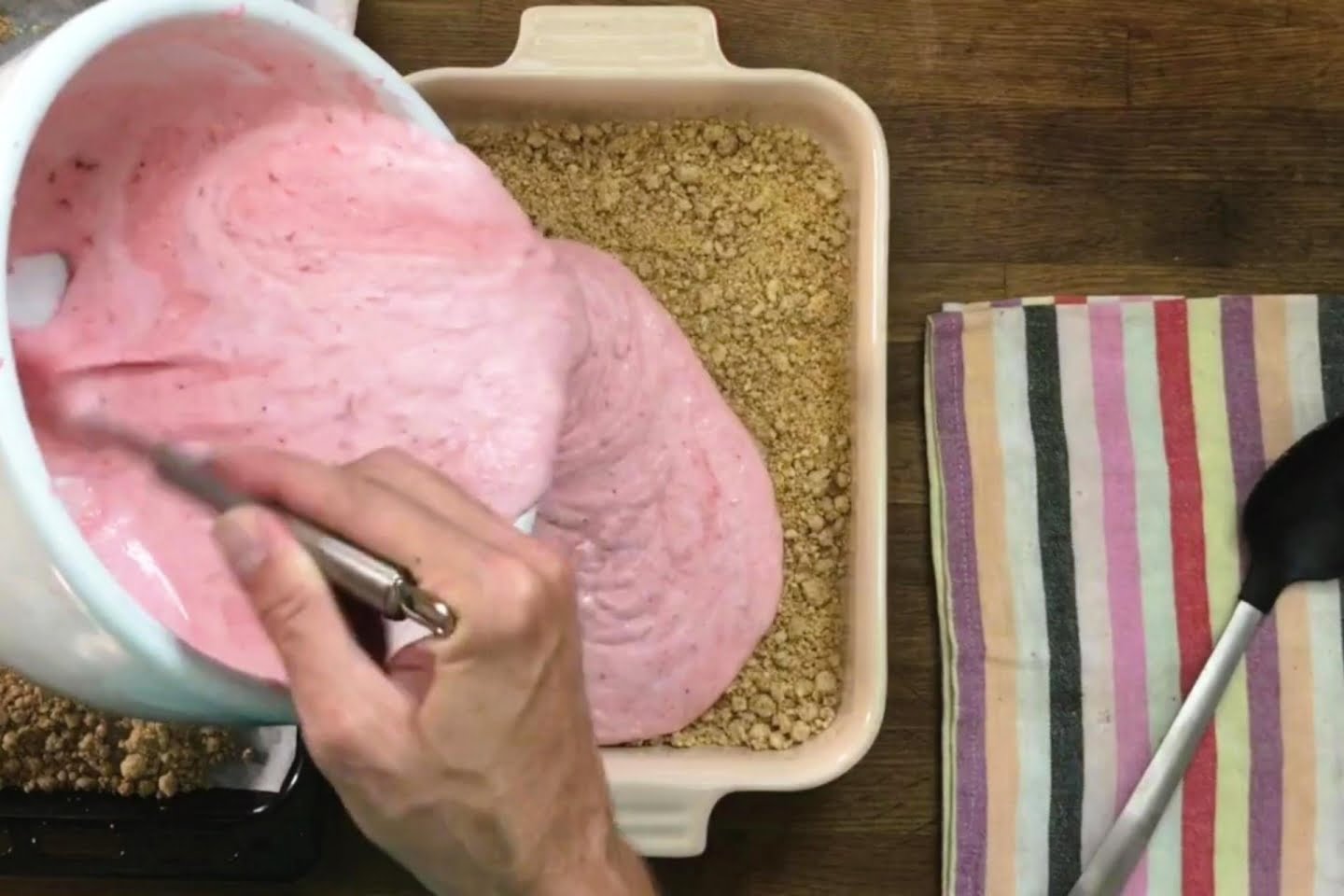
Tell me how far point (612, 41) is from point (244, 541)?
45 cm

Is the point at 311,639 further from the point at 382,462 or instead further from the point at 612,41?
the point at 612,41

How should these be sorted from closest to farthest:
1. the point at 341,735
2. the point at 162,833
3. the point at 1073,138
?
the point at 341,735 → the point at 162,833 → the point at 1073,138

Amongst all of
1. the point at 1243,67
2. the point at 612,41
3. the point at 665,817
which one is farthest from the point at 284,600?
the point at 1243,67

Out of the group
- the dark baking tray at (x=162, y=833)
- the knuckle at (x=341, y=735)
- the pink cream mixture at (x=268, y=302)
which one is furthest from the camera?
the dark baking tray at (x=162, y=833)

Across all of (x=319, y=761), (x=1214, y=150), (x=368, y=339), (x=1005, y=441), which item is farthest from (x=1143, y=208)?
(x=319, y=761)

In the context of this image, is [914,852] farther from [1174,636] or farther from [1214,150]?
[1214,150]

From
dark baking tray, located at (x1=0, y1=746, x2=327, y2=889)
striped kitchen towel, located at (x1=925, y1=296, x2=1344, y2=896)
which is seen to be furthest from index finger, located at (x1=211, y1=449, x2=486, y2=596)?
striped kitchen towel, located at (x1=925, y1=296, x2=1344, y2=896)

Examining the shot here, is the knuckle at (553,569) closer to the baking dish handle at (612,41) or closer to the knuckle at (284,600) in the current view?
the knuckle at (284,600)

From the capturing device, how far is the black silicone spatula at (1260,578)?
0.70 metres

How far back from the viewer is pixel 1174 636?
728mm

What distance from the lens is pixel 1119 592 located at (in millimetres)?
732

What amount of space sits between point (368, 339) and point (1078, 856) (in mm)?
502

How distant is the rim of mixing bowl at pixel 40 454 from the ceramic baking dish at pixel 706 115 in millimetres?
253

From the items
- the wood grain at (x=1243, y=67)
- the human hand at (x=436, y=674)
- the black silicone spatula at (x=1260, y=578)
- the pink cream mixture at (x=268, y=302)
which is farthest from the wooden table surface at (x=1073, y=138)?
the human hand at (x=436, y=674)
